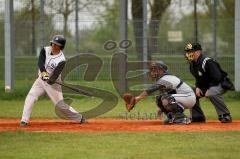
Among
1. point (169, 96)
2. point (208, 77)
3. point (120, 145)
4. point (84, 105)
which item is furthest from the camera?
point (84, 105)

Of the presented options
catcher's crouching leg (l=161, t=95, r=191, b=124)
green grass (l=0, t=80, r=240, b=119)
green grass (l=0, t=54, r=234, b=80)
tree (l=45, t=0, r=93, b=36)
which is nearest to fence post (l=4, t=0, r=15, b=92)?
green grass (l=0, t=80, r=240, b=119)

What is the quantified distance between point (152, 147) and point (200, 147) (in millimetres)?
719

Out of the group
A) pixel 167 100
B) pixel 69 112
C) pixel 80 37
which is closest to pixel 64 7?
pixel 80 37

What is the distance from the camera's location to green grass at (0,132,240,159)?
32.7ft

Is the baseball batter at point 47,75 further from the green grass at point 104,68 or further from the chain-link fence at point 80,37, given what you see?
the green grass at point 104,68

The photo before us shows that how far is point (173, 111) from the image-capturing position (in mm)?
13945

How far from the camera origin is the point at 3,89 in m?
22.1

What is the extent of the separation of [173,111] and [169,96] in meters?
0.31

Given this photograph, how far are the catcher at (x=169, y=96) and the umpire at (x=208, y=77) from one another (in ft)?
1.14

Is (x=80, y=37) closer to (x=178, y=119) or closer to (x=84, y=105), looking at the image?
(x=84, y=105)

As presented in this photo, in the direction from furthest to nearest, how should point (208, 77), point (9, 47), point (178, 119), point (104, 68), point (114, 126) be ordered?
1. point (104, 68)
2. point (9, 47)
3. point (208, 77)
4. point (178, 119)
5. point (114, 126)

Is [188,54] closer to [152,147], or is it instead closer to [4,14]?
[152,147]

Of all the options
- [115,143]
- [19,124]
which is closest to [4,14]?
[19,124]

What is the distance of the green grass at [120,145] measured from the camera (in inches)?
393
